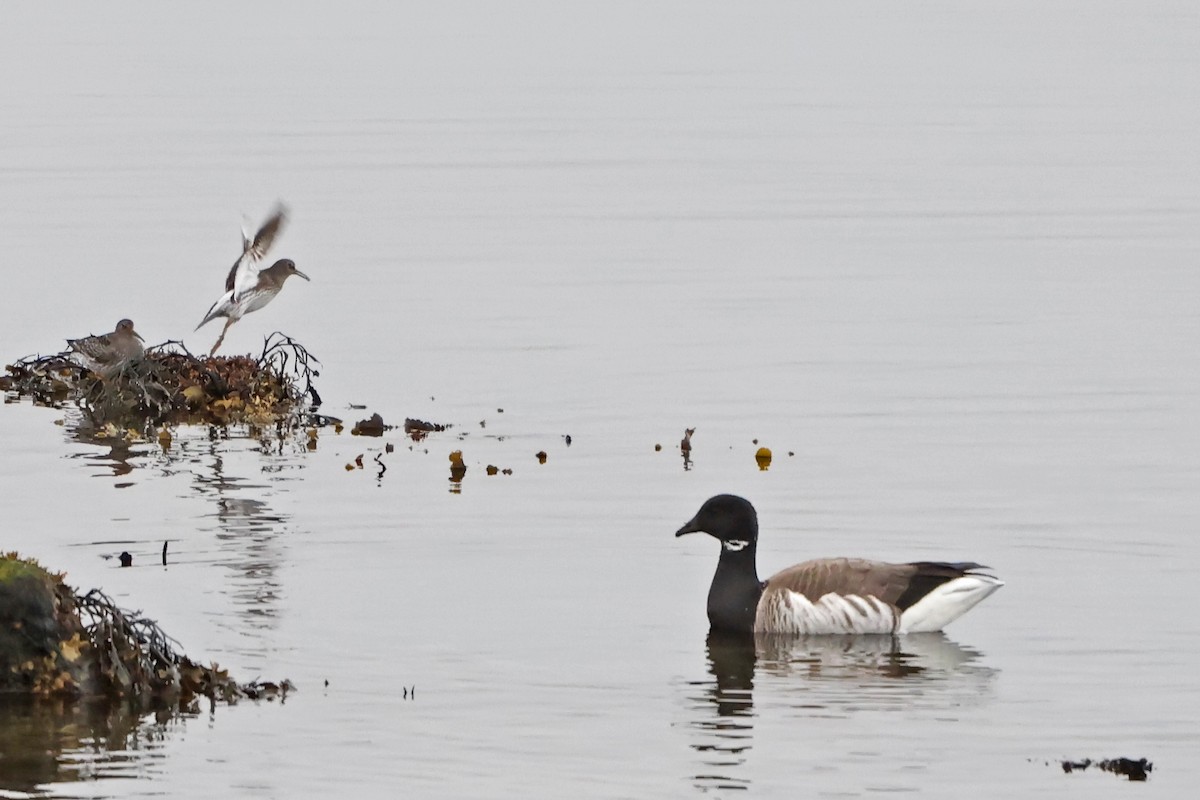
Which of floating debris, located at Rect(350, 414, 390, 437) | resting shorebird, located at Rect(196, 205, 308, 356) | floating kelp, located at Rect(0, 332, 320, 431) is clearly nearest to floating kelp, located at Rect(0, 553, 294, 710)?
floating debris, located at Rect(350, 414, 390, 437)

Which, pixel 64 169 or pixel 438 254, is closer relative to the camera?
pixel 438 254

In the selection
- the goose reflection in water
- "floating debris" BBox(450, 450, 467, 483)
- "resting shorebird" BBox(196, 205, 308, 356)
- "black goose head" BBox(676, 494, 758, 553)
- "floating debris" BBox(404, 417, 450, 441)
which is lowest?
the goose reflection in water

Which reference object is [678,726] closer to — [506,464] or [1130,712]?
[1130,712]

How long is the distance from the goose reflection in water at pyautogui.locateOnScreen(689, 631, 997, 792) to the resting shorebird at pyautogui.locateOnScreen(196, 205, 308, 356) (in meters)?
11.3

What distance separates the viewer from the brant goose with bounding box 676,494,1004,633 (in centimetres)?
1544

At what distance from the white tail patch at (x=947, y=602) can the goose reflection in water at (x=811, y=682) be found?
0.11 m

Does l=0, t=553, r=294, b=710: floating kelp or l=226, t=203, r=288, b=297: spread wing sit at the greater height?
l=226, t=203, r=288, b=297: spread wing

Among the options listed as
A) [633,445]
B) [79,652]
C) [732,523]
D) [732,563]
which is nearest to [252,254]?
[633,445]

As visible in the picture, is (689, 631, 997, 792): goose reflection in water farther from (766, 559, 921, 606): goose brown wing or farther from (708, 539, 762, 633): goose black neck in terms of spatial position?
(766, 559, 921, 606): goose brown wing

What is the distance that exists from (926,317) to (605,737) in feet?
55.8

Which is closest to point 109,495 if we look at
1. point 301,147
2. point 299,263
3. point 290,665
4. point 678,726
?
point 290,665

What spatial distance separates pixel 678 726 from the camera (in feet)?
43.4

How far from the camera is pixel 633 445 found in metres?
21.7

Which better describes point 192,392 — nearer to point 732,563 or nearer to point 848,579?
point 732,563
